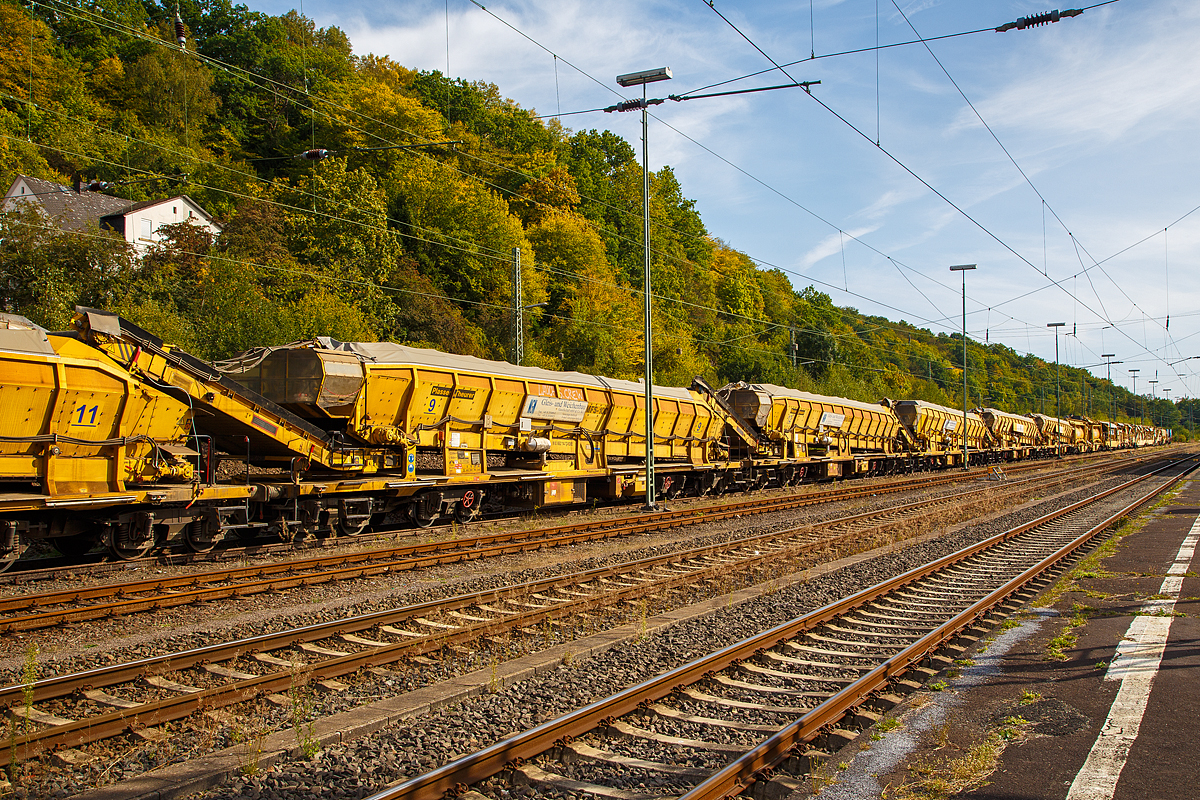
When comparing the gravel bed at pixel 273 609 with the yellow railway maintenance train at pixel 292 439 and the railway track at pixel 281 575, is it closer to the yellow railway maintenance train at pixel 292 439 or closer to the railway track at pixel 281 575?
the railway track at pixel 281 575

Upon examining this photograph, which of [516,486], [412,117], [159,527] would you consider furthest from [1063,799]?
[412,117]

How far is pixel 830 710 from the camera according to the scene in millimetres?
5559

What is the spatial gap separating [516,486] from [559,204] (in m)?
45.3

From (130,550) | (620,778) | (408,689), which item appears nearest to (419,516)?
(130,550)

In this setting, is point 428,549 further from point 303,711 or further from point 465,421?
point 303,711

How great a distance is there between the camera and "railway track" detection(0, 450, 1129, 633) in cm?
846

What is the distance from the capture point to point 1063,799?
4.29 meters

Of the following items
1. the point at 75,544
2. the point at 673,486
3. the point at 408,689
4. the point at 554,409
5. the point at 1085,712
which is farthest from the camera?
the point at 673,486

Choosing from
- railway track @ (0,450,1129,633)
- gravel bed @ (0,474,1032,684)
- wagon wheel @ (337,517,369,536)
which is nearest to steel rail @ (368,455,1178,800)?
gravel bed @ (0,474,1032,684)

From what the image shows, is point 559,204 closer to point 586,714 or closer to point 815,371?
point 815,371

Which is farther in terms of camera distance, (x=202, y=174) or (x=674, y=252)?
(x=674, y=252)

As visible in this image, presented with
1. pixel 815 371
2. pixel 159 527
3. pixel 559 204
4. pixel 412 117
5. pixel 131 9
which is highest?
pixel 131 9

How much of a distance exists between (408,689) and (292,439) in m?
7.65

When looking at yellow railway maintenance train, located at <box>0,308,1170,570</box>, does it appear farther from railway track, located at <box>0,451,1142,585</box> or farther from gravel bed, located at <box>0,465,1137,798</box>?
A: gravel bed, located at <box>0,465,1137,798</box>
